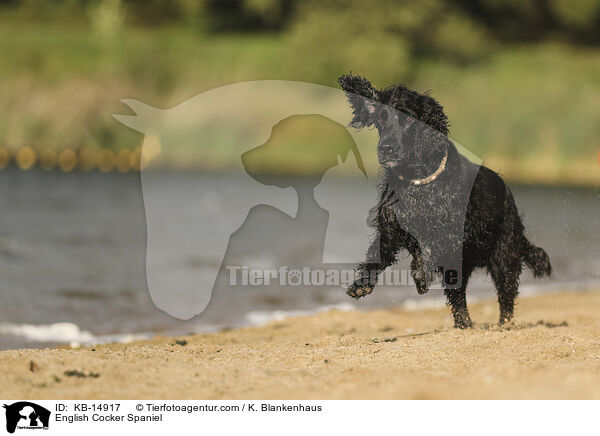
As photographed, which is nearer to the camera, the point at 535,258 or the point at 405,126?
the point at 405,126

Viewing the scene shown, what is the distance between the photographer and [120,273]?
12180mm

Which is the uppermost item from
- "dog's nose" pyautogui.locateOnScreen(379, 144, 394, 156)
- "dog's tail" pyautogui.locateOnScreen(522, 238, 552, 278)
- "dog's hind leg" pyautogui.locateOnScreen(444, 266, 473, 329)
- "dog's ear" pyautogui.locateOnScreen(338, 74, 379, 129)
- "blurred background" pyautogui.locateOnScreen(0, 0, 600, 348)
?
"blurred background" pyautogui.locateOnScreen(0, 0, 600, 348)

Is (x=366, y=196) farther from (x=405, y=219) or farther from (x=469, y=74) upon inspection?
(x=405, y=219)

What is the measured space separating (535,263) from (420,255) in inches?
63.9

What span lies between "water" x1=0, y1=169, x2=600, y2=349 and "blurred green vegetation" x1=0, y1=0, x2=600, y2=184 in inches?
195

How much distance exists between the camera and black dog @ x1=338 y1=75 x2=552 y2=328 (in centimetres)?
620

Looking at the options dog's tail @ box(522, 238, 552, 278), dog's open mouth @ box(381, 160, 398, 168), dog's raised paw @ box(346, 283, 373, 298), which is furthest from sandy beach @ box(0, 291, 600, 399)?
dog's open mouth @ box(381, 160, 398, 168)

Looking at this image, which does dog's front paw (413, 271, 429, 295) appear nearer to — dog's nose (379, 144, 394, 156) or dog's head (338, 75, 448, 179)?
dog's head (338, 75, 448, 179)

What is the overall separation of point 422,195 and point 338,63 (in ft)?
67.9
